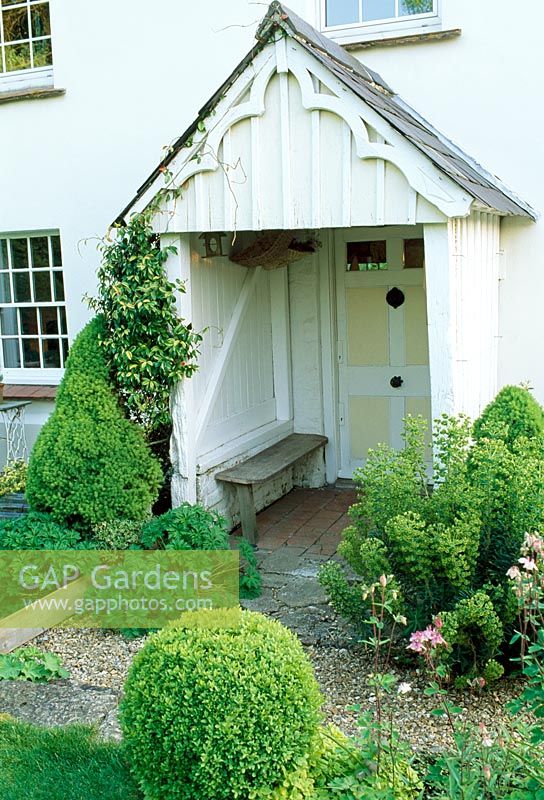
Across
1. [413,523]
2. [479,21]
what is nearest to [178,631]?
[413,523]

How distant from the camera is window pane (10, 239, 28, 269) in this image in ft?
30.1

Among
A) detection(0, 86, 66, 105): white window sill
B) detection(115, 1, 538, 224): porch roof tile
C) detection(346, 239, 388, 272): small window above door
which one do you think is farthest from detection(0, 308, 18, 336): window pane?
detection(346, 239, 388, 272): small window above door

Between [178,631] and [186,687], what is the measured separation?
0.33 meters

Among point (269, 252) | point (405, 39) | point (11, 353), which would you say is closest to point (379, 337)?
point (269, 252)

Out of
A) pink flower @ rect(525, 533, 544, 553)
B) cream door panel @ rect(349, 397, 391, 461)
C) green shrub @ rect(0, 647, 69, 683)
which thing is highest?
pink flower @ rect(525, 533, 544, 553)

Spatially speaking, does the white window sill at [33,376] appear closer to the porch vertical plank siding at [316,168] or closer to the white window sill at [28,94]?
the white window sill at [28,94]

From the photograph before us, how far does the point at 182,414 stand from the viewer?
6.56 m

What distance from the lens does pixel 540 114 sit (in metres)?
→ 6.93

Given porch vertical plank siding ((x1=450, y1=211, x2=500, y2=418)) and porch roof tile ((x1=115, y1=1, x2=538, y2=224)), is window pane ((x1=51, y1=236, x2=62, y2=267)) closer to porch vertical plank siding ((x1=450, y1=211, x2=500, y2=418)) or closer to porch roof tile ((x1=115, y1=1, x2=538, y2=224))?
porch roof tile ((x1=115, y1=1, x2=538, y2=224))

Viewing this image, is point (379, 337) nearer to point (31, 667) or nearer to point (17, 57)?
point (31, 667)

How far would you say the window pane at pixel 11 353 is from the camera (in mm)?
9414

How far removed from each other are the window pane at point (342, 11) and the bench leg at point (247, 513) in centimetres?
437

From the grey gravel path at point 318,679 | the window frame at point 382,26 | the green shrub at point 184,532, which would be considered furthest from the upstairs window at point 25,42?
the grey gravel path at point 318,679

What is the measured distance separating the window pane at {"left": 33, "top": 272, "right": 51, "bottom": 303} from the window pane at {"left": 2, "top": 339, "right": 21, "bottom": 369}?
1.97 ft
